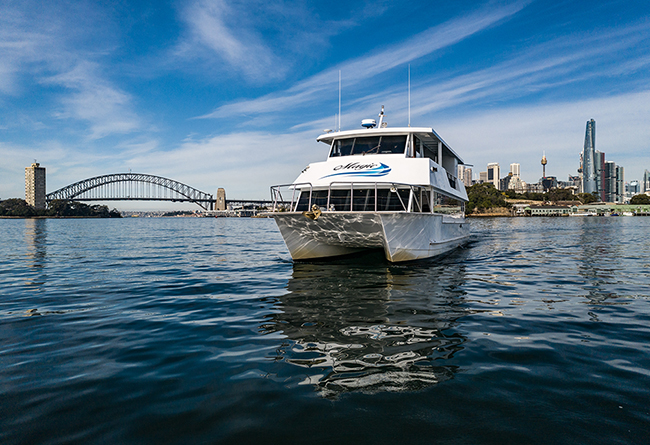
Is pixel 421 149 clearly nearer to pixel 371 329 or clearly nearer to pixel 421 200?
pixel 421 200

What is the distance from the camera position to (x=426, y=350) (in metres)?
4.57

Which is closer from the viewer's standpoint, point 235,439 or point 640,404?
point 235,439

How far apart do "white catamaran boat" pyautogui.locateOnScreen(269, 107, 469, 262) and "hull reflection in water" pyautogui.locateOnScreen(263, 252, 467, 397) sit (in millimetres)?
1517

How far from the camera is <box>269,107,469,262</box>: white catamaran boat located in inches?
415

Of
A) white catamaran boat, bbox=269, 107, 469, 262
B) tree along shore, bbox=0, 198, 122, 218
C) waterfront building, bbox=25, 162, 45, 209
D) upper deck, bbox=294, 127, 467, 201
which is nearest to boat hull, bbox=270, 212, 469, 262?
white catamaran boat, bbox=269, 107, 469, 262

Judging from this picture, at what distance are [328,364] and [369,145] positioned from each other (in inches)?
396

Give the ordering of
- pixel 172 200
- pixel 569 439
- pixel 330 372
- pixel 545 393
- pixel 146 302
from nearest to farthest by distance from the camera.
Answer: pixel 569 439 → pixel 545 393 → pixel 330 372 → pixel 146 302 → pixel 172 200

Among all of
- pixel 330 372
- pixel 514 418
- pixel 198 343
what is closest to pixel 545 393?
pixel 514 418

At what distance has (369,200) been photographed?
11.7m

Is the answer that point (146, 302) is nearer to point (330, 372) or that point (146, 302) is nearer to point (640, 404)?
point (330, 372)

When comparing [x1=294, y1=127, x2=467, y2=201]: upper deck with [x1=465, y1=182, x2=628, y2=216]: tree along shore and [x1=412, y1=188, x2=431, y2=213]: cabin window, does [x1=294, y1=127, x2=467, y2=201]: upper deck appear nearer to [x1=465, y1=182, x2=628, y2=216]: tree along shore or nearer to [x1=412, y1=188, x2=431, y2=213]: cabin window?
[x1=412, y1=188, x2=431, y2=213]: cabin window

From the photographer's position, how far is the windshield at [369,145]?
12.7 m

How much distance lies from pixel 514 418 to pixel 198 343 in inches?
150

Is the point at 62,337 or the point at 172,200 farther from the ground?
the point at 172,200
